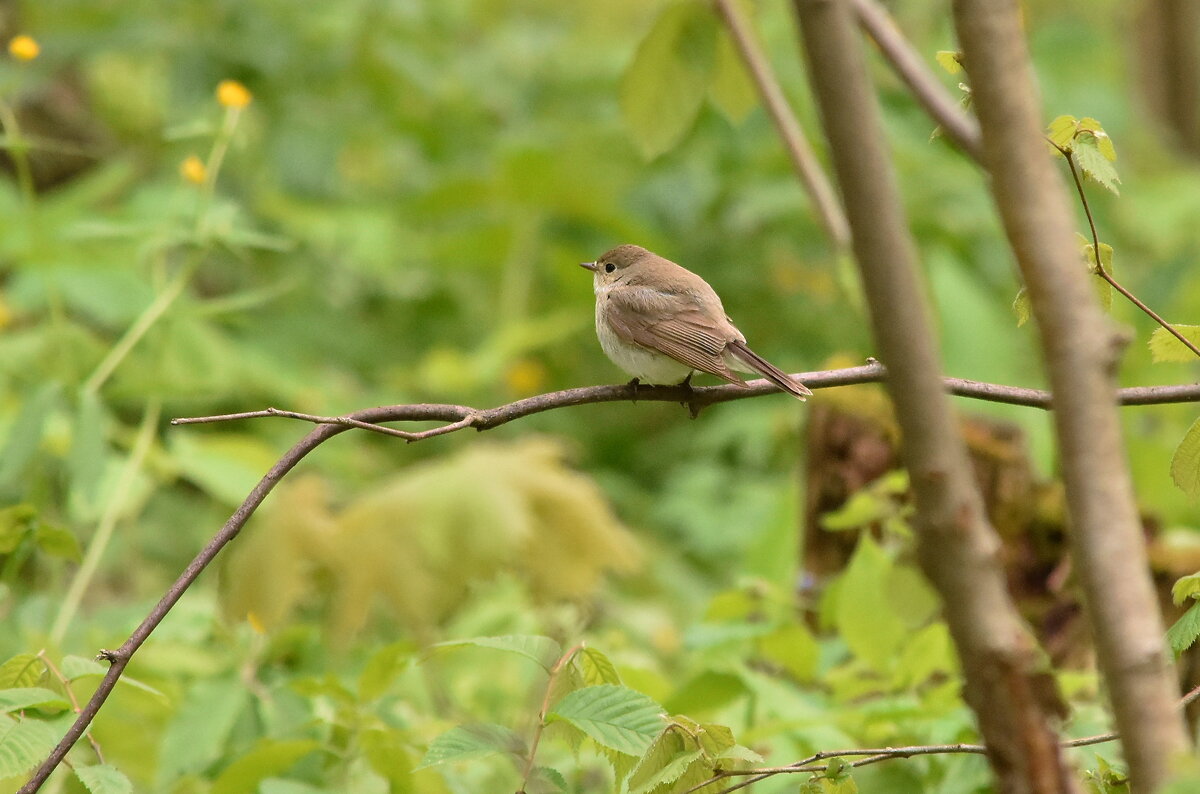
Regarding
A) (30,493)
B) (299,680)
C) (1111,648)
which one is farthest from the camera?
(30,493)

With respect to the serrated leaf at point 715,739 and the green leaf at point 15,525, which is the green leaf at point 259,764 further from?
the serrated leaf at point 715,739

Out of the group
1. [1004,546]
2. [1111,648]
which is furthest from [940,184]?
[1111,648]

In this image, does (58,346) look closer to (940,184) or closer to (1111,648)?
(1111,648)

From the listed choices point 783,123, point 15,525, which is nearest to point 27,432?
point 15,525

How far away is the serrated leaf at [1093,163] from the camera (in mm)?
1377

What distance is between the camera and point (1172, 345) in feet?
5.26

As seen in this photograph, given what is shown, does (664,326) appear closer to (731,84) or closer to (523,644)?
(731,84)

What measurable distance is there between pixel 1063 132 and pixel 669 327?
4.57 feet

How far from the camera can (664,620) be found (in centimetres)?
471

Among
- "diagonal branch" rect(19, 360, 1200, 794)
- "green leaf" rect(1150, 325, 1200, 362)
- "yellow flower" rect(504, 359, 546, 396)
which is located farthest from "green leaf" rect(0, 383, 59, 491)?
"yellow flower" rect(504, 359, 546, 396)

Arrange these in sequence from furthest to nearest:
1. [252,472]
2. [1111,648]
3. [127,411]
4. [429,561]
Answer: [127,411], [252,472], [429,561], [1111,648]

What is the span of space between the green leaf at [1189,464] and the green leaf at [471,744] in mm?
916

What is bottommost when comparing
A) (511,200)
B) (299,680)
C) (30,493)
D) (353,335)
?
(299,680)

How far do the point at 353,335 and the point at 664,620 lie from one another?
2.47 metres
